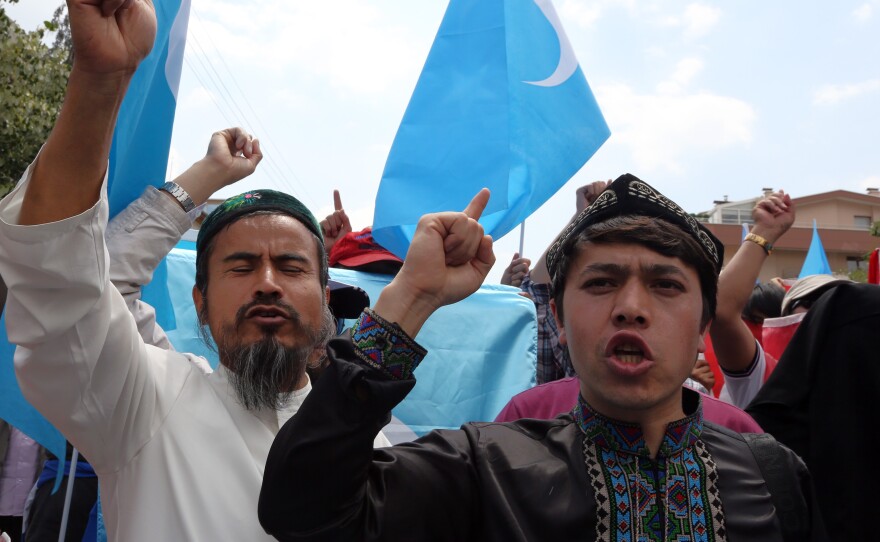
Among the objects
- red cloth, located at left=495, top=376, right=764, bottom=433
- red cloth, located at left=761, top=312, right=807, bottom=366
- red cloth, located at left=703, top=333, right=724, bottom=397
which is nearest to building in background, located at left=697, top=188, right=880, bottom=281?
red cloth, located at left=703, top=333, right=724, bottom=397

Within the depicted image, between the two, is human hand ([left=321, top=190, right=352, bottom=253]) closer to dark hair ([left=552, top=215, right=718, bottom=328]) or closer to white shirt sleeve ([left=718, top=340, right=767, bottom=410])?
white shirt sleeve ([left=718, top=340, right=767, bottom=410])

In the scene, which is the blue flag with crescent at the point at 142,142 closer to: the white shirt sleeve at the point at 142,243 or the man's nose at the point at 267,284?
the white shirt sleeve at the point at 142,243

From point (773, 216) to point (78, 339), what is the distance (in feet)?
8.46

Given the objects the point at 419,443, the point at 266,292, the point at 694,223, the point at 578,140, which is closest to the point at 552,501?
the point at 419,443

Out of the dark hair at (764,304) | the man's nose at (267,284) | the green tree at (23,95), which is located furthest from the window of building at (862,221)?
the man's nose at (267,284)

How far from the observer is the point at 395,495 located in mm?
1591

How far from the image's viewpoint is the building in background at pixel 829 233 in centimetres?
4453

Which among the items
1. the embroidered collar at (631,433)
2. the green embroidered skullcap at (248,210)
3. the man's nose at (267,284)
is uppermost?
the green embroidered skullcap at (248,210)

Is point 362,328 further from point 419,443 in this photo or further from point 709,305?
point 709,305

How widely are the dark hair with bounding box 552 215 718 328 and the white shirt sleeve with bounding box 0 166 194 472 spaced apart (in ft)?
3.26

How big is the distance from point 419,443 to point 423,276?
14.7 inches

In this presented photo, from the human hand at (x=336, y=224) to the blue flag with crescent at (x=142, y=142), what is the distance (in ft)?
4.71

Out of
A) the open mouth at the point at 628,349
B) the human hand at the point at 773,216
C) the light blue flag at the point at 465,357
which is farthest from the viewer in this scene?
the light blue flag at the point at 465,357

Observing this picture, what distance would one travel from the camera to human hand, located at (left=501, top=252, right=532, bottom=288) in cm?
480
